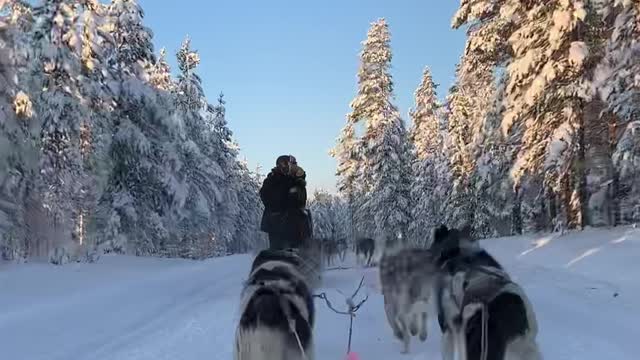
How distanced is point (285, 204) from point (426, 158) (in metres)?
34.6

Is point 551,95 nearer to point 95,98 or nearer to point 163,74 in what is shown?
point 95,98

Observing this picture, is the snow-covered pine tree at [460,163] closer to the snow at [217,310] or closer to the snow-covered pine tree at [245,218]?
the snow at [217,310]

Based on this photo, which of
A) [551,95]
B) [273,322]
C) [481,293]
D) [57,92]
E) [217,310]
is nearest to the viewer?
[481,293]

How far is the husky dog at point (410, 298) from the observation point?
7277mm

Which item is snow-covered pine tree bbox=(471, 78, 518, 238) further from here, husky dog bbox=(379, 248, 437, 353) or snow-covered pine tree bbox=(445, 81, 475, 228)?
husky dog bbox=(379, 248, 437, 353)

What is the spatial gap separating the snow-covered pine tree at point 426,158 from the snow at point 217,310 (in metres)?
22.7

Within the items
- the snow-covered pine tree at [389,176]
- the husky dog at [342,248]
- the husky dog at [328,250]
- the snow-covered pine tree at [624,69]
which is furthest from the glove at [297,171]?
the snow-covered pine tree at [389,176]

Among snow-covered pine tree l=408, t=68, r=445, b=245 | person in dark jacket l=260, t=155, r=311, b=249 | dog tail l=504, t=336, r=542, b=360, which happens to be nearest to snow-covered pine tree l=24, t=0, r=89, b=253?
person in dark jacket l=260, t=155, r=311, b=249

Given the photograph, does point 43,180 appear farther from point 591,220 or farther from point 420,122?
point 420,122

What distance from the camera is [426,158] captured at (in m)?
42.2

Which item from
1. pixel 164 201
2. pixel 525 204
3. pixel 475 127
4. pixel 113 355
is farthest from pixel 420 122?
pixel 113 355

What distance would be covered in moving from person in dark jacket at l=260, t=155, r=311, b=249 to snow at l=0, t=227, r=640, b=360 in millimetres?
1531

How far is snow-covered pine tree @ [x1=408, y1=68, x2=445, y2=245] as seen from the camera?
3897 cm

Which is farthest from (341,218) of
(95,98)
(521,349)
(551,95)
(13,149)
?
(521,349)
